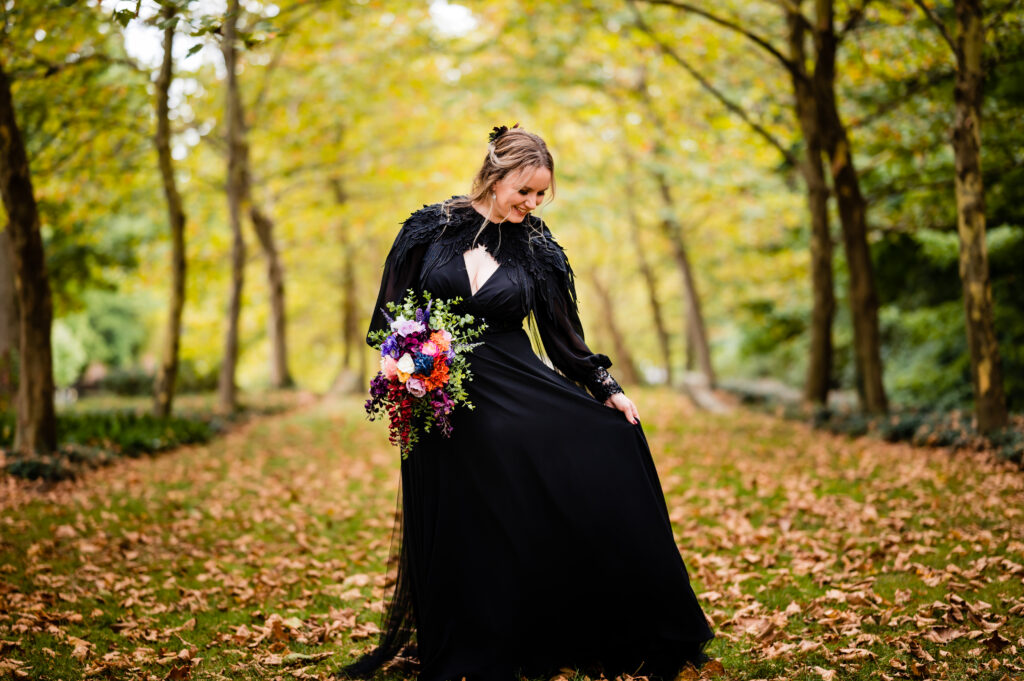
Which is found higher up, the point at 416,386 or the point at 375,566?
the point at 416,386

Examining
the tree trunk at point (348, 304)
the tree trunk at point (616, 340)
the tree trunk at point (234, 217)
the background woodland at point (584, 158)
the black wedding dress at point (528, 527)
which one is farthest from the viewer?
the tree trunk at point (616, 340)

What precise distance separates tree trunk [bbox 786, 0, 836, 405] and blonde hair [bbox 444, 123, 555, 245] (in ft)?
30.0

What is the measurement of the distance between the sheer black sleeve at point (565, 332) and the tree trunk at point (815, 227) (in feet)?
29.7

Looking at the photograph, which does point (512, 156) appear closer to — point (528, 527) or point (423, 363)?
point (423, 363)

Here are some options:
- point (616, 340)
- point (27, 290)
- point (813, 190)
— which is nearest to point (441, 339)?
point (27, 290)

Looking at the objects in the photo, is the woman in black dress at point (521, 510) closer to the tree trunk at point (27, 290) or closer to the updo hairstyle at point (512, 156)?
the updo hairstyle at point (512, 156)

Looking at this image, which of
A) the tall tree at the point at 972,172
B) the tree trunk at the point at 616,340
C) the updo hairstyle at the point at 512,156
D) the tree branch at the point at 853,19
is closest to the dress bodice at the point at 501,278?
the updo hairstyle at the point at 512,156

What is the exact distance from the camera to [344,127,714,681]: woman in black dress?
156 inches

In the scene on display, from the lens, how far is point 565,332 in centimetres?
441

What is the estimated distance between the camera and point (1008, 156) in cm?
1094

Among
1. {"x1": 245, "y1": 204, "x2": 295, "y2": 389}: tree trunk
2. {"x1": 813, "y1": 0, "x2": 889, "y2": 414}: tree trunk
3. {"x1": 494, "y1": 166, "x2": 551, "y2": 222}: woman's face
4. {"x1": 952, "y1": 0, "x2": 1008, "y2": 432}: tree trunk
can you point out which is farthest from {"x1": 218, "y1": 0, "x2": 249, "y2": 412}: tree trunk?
{"x1": 494, "y1": 166, "x2": 551, "y2": 222}: woman's face

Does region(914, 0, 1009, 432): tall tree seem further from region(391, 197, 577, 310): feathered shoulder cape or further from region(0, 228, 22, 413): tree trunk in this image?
region(0, 228, 22, 413): tree trunk

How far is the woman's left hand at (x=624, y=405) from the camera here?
4188 millimetres

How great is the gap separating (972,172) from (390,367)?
7.87m
